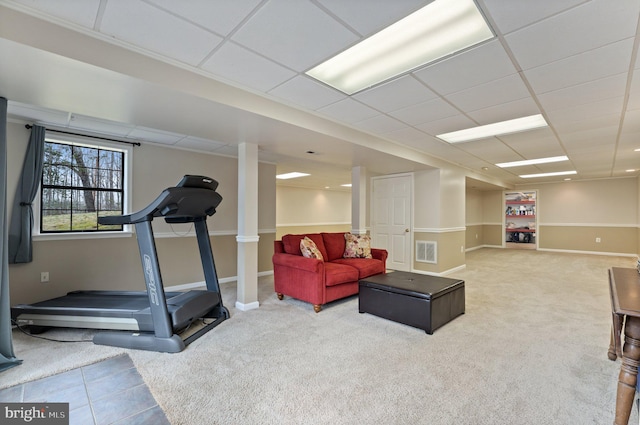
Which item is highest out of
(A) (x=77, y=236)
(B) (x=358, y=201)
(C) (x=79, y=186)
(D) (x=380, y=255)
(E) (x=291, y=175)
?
(E) (x=291, y=175)

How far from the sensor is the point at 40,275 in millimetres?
3525

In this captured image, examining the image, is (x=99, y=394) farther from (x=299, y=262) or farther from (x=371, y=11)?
(x=371, y=11)

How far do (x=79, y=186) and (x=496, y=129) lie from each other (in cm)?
571

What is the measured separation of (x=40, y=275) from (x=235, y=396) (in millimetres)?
3293

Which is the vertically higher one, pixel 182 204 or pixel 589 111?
pixel 589 111

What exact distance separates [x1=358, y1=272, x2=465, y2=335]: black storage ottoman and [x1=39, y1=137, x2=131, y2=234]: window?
12.1 ft

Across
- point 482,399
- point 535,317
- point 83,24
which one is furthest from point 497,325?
point 83,24

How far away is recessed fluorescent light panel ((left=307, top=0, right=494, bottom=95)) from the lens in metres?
1.78

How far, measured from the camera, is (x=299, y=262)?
3.81m

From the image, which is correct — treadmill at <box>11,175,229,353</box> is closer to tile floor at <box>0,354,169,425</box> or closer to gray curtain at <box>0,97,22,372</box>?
tile floor at <box>0,354,169,425</box>

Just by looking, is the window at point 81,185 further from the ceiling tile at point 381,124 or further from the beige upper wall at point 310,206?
the beige upper wall at point 310,206

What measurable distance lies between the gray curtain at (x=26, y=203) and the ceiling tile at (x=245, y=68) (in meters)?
2.71

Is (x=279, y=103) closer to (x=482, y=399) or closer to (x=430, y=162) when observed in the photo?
(x=482, y=399)

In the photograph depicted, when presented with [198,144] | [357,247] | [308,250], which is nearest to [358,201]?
[357,247]
